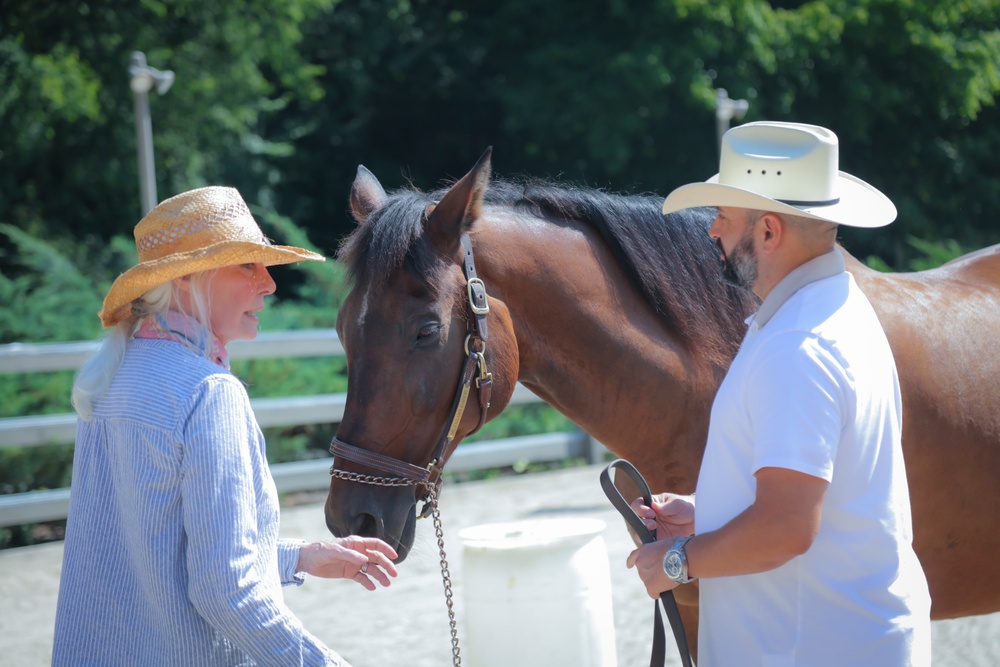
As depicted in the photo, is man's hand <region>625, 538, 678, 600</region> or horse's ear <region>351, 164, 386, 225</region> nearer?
man's hand <region>625, 538, 678, 600</region>

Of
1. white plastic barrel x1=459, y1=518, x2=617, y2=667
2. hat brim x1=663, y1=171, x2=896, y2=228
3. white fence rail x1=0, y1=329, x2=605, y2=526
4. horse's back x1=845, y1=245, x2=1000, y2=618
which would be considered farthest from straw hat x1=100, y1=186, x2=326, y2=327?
white fence rail x1=0, y1=329, x2=605, y2=526

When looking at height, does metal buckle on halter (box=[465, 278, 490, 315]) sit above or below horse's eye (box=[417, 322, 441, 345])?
above

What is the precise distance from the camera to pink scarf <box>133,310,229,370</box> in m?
1.80

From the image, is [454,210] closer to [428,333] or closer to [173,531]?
[428,333]

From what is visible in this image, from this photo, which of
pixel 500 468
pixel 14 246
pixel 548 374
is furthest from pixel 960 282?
pixel 14 246

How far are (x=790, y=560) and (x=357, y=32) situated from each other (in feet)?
A: 63.9

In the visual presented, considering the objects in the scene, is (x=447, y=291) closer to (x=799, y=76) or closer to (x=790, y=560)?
(x=790, y=560)

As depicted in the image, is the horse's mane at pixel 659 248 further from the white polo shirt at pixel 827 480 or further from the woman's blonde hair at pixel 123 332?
the white polo shirt at pixel 827 480

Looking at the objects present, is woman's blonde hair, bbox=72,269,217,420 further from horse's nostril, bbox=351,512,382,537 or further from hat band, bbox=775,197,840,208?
hat band, bbox=775,197,840,208

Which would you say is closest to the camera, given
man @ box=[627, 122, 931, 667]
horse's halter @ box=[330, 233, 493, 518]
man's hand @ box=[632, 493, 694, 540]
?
man @ box=[627, 122, 931, 667]

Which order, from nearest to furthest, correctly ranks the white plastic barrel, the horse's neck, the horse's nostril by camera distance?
the horse's nostril → the white plastic barrel → the horse's neck

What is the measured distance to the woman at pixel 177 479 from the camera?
1.63 m

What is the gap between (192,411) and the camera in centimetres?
168

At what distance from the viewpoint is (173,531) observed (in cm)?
168
